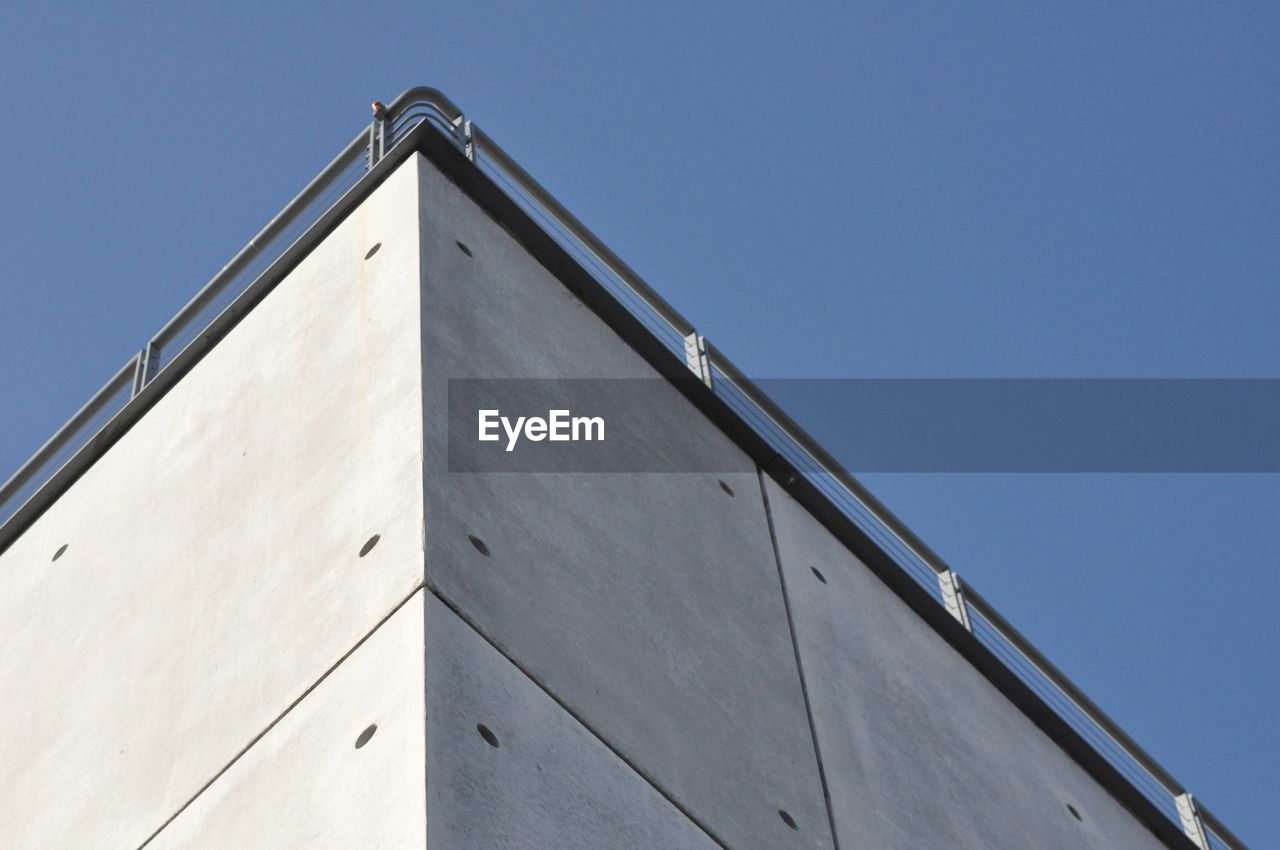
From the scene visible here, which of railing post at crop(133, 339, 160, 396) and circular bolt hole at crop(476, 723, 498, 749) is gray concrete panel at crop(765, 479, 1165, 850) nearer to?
circular bolt hole at crop(476, 723, 498, 749)

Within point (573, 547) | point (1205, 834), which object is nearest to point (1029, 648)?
point (1205, 834)

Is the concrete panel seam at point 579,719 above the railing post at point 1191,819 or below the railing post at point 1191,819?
below

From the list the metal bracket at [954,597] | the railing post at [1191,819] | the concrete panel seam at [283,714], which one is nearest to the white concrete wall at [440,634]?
the concrete panel seam at [283,714]

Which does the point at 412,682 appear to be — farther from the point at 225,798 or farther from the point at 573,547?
the point at 573,547

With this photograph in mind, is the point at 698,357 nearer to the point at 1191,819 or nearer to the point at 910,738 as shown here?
the point at 910,738

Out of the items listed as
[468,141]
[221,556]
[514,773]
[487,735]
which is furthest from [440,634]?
[468,141]

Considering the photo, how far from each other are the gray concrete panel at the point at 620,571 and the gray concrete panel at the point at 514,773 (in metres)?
0.13

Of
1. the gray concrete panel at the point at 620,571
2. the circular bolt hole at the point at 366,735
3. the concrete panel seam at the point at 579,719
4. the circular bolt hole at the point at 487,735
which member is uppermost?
the gray concrete panel at the point at 620,571

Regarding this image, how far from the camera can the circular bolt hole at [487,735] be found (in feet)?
22.1

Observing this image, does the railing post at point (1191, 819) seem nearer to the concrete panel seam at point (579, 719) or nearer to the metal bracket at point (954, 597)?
the metal bracket at point (954, 597)

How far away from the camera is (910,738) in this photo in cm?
977

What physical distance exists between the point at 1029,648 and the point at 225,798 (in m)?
6.05

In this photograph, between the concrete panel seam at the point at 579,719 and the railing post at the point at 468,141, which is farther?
the railing post at the point at 468,141

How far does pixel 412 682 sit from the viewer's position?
6660mm
